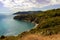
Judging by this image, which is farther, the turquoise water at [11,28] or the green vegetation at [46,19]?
the turquoise water at [11,28]

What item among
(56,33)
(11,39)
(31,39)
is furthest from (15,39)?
(56,33)

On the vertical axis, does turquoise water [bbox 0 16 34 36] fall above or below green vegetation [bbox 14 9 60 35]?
below

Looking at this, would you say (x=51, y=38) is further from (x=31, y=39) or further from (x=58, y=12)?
(x=58, y=12)

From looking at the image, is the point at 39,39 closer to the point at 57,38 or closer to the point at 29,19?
the point at 57,38

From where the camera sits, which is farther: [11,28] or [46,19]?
[11,28]

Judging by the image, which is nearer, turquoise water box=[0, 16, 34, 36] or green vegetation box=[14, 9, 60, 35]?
green vegetation box=[14, 9, 60, 35]

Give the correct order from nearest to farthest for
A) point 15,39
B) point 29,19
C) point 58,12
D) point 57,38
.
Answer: point 57,38 → point 15,39 → point 58,12 → point 29,19

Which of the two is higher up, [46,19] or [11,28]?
[46,19]

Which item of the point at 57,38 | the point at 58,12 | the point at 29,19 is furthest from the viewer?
the point at 29,19

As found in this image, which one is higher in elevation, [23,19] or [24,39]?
[24,39]

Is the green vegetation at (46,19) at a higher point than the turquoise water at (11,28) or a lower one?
higher

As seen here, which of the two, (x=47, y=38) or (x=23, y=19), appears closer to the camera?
(x=47, y=38)
